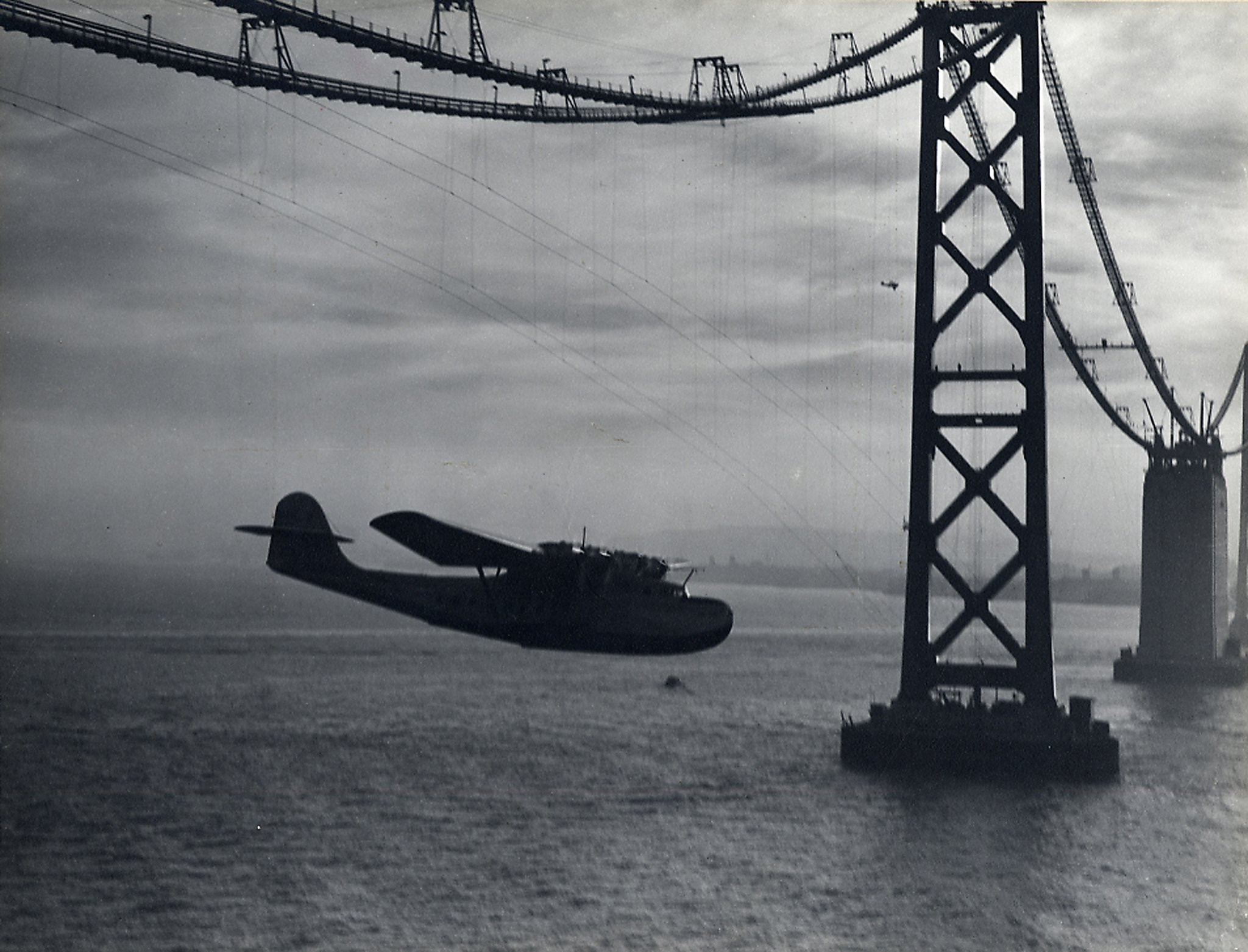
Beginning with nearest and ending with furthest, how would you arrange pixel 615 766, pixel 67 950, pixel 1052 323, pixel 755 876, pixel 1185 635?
1. pixel 67 950
2. pixel 755 876
3. pixel 615 766
4. pixel 1052 323
5. pixel 1185 635

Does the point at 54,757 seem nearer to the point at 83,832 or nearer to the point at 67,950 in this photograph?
the point at 83,832

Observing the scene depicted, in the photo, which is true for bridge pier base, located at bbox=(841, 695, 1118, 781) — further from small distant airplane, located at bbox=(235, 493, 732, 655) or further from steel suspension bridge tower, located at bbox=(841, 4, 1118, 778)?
small distant airplane, located at bbox=(235, 493, 732, 655)

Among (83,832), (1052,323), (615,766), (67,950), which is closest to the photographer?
(67,950)

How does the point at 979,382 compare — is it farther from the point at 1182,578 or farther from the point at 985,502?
the point at 1182,578

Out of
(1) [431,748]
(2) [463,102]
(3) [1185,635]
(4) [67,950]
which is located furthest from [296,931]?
(3) [1185,635]

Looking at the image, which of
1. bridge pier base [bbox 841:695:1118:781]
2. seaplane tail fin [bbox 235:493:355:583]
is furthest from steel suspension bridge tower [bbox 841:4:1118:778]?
seaplane tail fin [bbox 235:493:355:583]

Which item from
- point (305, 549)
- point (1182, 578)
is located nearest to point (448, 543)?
point (305, 549)

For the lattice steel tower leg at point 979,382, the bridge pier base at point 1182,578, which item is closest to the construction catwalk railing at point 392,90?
the lattice steel tower leg at point 979,382

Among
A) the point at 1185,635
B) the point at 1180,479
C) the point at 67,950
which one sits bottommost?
the point at 67,950
